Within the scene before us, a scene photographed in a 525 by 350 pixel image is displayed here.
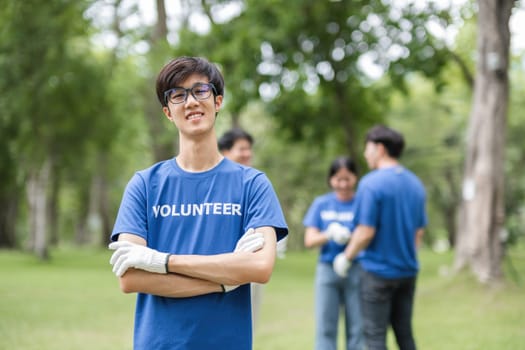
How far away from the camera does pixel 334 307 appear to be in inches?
243

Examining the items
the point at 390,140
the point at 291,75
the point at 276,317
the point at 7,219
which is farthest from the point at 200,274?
the point at 7,219

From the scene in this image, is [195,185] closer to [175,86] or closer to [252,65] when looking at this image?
[175,86]

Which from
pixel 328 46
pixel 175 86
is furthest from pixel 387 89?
pixel 175 86

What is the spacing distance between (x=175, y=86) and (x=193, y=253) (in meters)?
0.73

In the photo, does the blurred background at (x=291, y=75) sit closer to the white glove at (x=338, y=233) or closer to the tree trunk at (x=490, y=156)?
the tree trunk at (x=490, y=156)

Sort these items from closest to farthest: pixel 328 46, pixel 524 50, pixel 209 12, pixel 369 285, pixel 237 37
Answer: pixel 369 285
pixel 237 37
pixel 328 46
pixel 209 12
pixel 524 50

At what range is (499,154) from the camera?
1159 centimetres

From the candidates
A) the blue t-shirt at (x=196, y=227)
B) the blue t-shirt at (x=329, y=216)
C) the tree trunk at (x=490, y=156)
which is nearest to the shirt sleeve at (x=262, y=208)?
the blue t-shirt at (x=196, y=227)

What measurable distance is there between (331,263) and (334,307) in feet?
1.35

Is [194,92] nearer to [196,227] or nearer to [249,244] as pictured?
[196,227]

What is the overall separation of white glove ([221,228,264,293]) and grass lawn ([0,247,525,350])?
5.70 m

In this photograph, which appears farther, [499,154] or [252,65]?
[252,65]

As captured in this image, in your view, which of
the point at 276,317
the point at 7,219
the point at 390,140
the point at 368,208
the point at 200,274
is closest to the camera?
the point at 200,274

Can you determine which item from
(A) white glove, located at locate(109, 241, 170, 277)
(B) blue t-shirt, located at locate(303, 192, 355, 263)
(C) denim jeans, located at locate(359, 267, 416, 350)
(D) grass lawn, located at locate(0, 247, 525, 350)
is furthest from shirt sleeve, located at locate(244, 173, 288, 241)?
(D) grass lawn, located at locate(0, 247, 525, 350)
